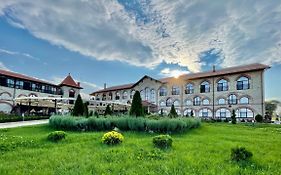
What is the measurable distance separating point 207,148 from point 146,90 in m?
42.7

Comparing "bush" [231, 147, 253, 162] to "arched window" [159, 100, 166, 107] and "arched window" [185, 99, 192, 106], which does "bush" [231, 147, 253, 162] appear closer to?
"arched window" [185, 99, 192, 106]

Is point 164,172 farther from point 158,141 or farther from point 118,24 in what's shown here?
point 118,24

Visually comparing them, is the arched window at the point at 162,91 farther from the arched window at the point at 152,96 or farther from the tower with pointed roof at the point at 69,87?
the tower with pointed roof at the point at 69,87

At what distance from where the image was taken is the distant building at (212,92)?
123ft

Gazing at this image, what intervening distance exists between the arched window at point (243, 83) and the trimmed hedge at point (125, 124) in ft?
79.3

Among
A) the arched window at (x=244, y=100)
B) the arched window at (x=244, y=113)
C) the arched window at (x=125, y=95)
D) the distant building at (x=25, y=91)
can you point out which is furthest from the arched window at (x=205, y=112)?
the distant building at (x=25, y=91)

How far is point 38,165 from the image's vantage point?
25.0 feet

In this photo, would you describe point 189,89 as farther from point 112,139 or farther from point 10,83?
point 112,139

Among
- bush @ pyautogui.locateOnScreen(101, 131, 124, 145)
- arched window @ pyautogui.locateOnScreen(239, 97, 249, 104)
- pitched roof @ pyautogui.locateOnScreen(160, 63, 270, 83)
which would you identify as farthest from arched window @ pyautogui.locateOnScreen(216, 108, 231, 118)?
bush @ pyautogui.locateOnScreen(101, 131, 124, 145)

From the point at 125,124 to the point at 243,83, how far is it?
28.7 metres

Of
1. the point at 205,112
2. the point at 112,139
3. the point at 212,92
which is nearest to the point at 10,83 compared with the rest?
the point at 205,112

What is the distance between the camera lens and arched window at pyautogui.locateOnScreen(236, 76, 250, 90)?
126 feet

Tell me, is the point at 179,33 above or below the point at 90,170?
above

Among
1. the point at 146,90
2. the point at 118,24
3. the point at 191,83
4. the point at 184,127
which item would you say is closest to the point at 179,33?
the point at 118,24
